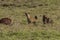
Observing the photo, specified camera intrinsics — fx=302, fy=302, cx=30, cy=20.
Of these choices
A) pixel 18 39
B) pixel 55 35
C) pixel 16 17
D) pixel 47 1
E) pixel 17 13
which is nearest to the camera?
pixel 18 39

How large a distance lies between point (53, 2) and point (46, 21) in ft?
23.9

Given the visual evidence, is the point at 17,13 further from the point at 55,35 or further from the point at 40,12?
the point at 55,35

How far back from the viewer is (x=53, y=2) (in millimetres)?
21062

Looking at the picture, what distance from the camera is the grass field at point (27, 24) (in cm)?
1125

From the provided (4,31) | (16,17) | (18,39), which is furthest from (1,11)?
(18,39)

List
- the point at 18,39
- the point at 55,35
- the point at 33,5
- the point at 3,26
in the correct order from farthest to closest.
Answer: the point at 33,5
the point at 3,26
the point at 55,35
the point at 18,39

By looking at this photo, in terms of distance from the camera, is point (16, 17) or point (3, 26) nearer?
point (3, 26)

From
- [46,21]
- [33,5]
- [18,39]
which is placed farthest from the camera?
[33,5]

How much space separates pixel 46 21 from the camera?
1396 centimetres

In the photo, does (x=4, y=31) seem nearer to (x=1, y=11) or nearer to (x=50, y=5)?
(x=1, y=11)

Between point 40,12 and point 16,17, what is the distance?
2233 mm

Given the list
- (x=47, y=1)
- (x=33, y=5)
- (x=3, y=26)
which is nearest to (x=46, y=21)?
(x=3, y=26)

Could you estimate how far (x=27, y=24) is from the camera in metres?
13.7

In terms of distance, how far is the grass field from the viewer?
11250 mm
